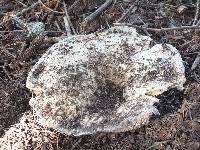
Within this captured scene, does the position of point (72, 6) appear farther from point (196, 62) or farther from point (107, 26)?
point (196, 62)

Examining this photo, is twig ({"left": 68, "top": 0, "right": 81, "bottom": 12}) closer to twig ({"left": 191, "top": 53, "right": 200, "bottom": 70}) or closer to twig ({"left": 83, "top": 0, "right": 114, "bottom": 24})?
twig ({"left": 83, "top": 0, "right": 114, "bottom": 24})

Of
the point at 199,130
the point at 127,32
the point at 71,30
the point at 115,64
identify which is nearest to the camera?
the point at 199,130

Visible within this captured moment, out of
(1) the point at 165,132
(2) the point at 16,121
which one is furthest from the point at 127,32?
(2) the point at 16,121

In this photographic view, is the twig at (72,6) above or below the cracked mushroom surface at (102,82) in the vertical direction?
above

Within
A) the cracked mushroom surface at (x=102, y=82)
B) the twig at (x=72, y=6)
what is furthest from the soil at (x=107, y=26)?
the cracked mushroom surface at (x=102, y=82)

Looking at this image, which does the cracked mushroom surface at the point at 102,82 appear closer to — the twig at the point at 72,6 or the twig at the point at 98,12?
the twig at the point at 98,12

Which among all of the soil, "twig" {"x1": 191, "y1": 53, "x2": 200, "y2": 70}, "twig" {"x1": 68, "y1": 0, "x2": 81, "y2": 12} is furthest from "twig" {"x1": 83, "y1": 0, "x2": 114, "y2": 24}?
"twig" {"x1": 191, "y1": 53, "x2": 200, "y2": 70}

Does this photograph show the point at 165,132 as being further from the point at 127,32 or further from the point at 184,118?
the point at 127,32

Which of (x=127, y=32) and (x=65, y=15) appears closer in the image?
(x=127, y=32)
